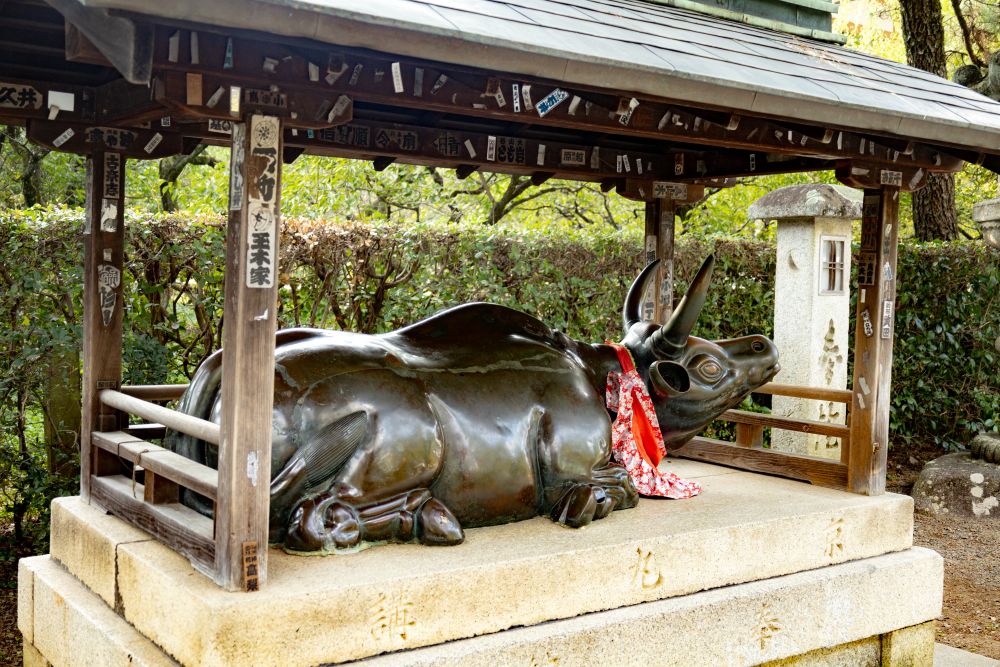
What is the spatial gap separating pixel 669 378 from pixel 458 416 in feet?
4.61

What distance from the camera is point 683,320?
17.0ft

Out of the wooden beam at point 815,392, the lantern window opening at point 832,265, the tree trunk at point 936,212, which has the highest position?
the tree trunk at point 936,212

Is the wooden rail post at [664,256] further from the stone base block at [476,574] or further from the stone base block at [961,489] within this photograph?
the stone base block at [961,489]

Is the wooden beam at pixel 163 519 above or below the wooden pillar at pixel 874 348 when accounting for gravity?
below

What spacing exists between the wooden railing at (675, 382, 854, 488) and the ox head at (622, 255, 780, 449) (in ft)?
1.72

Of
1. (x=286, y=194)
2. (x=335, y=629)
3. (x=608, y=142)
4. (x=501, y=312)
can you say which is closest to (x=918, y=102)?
(x=608, y=142)

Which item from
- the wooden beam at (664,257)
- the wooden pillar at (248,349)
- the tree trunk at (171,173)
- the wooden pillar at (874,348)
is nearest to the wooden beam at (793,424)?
the wooden pillar at (874,348)

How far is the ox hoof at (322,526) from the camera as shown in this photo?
3.96m

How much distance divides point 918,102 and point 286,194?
8.09m

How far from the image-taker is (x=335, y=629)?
359 cm

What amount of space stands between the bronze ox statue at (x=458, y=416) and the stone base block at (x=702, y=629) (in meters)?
0.55

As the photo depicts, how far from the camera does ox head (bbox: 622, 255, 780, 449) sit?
5.30 metres

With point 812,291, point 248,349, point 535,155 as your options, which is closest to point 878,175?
point 535,155

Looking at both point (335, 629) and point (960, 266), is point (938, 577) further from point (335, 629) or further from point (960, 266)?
point (960, 266)
